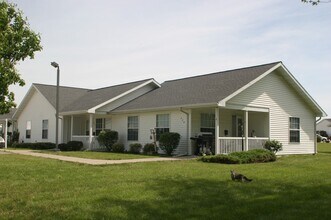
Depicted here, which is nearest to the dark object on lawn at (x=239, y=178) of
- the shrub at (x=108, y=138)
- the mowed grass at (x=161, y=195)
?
the mowed grass at (x=161, y=195)

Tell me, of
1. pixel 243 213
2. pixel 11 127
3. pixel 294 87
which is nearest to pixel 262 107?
pixel 294 87

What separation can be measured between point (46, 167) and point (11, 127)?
2909 centimetres

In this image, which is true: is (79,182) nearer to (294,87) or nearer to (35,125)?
(294,87)

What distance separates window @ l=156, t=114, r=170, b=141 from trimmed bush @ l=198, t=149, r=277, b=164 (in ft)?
18.9

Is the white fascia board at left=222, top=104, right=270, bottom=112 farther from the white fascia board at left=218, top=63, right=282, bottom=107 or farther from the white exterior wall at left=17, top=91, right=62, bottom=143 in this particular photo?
the white exterior wall at left=17, top=91, right=62, bottom=143

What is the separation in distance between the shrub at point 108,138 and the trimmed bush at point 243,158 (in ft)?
31.4

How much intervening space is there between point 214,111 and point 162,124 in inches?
121

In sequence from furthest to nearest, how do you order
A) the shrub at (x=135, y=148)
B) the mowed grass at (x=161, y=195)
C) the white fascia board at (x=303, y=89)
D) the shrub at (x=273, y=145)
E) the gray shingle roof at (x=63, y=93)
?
the gray shingle roof at (x=63, y=93)
the shrub at (x=135, y=148)
the white fascia board at (x=303, y=89)
the shrub at (x=273, y=145)
the mowed grass at (x=161, y=195)

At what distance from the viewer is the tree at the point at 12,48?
11.7 meters

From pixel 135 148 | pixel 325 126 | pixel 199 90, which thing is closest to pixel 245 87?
pixel 199 90

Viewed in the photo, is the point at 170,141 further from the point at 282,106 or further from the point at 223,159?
the point at 282,106

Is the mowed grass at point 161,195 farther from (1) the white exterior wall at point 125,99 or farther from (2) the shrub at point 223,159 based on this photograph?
(1) the white exterior wall at point 125,99

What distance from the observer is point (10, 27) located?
12.3 m

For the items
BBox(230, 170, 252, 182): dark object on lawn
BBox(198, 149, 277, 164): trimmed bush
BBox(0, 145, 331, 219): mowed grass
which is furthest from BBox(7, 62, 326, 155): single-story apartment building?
BBox(230, 170, 252, 182): dark object on lawn
